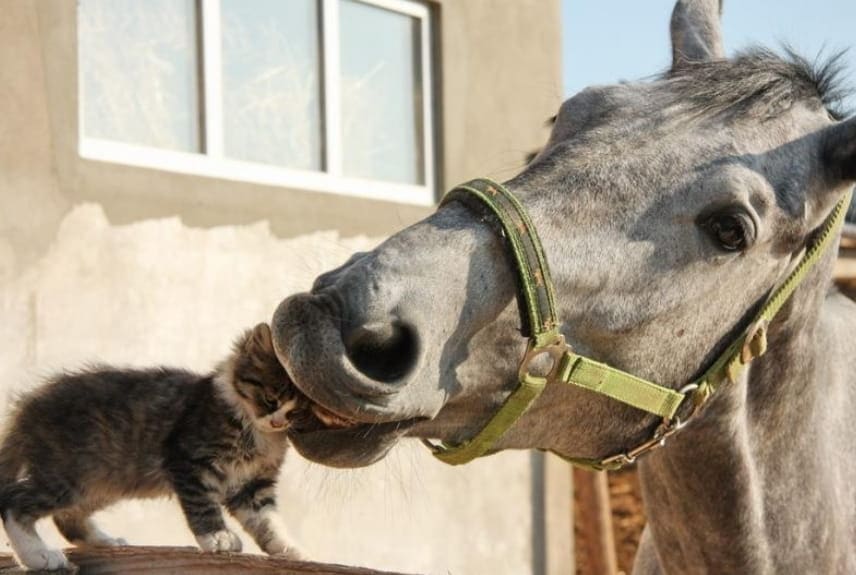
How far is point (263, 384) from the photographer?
304cm

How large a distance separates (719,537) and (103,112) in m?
4.26

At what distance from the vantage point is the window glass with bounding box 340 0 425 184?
297 inches

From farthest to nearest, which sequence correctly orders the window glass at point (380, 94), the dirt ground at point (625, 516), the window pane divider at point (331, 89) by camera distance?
the dirt ground at point (625, 516), the window glass at point (380, 94), the window pane divider at point (331, 89)

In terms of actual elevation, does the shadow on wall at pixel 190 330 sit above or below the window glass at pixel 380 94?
below

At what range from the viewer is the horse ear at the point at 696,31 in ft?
10.8

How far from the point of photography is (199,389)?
3.82 m

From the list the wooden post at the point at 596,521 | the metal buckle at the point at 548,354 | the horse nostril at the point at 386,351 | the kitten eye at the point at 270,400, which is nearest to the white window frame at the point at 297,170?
the wooden post at the point at 596,521

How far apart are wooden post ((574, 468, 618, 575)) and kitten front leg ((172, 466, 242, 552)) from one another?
462cm

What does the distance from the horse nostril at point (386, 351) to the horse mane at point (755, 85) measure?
2.93 ft

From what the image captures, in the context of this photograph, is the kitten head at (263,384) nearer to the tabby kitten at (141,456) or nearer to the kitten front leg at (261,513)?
the tabby kitten at (141,456)

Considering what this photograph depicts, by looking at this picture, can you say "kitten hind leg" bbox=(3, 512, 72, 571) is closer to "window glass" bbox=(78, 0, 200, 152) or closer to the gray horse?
the gray horse

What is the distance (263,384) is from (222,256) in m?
3.61

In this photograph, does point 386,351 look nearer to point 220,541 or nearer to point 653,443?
point 653,443

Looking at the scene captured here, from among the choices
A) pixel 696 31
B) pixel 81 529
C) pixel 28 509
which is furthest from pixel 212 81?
pixel 696 31
